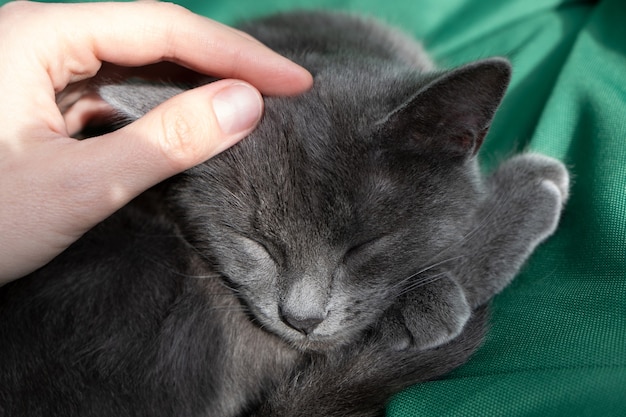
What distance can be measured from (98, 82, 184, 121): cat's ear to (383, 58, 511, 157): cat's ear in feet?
1.40

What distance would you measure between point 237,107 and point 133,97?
0.68 feet

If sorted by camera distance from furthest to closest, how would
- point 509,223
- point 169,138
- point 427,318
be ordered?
1. point 509,223
2. point 427,318
3. point 169,138

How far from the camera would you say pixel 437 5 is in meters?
2.01

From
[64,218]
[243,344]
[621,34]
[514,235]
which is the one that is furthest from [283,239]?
[621,34]

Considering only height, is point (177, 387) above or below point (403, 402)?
below

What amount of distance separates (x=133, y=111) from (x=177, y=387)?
52 centimetres

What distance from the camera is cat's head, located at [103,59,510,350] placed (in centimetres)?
105

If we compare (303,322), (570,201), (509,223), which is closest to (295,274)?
(303,322)

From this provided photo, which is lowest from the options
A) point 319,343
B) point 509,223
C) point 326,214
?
point 319,343

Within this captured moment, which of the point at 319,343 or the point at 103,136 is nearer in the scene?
the point at 103,136

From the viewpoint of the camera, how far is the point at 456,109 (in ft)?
3.35

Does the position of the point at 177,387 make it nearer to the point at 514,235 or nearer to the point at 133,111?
the point at 133,111

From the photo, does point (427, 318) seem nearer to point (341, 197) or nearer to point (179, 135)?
point (341, 197)

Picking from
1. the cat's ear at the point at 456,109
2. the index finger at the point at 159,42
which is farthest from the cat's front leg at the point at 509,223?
the index finger at the point at 159,42
